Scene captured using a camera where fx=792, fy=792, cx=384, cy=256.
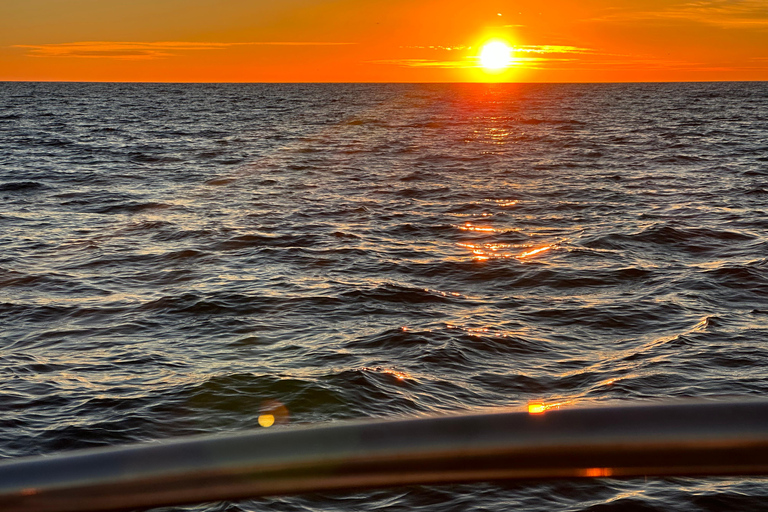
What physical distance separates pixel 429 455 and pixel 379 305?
10068mm

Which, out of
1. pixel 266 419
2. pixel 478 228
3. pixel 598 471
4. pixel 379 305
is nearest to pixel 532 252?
pixel 478 228

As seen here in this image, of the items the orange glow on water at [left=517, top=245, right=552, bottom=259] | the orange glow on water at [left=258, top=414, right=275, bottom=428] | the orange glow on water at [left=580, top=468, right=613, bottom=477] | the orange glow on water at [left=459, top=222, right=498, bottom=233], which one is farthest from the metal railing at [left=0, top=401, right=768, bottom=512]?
the orange glow on water at [left=459, top=222, right=498, bottom=233]

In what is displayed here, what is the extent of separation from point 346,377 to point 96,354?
2.99m

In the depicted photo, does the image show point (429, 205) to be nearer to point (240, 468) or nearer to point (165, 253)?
point (165, 253)

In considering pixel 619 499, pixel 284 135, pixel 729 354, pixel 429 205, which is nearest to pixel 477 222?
pixel 429 205

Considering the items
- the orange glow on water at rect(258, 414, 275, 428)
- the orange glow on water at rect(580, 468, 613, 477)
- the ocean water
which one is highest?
the ocean water

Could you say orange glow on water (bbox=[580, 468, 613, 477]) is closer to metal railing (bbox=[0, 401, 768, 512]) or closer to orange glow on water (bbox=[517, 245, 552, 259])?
metal railing (bbox=[0, 401, 768, 512])

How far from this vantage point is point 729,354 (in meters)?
8.79

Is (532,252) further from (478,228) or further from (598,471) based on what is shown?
(598,471)

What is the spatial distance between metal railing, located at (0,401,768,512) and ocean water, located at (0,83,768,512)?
92mm

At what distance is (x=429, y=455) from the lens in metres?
0.89

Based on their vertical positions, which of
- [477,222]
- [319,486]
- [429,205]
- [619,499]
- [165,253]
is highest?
[429,205]

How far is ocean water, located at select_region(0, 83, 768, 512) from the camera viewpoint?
7.31 m

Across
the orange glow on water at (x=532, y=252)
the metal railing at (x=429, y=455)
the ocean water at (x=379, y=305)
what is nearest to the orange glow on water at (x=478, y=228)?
the ocean water at (x=379, y=305)
